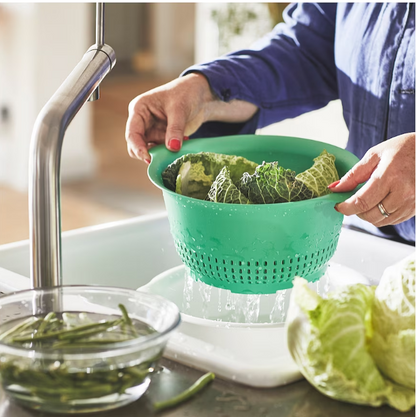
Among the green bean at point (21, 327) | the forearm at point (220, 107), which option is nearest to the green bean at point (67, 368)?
the green bean at point (21, 327)

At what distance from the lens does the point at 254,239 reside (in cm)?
86

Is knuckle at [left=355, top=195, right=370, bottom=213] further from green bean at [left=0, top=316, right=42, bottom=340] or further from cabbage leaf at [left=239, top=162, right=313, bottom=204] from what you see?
green bean at [left=0, top=316, right=42, bottom=340]

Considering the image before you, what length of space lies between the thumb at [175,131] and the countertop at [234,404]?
0.48 m

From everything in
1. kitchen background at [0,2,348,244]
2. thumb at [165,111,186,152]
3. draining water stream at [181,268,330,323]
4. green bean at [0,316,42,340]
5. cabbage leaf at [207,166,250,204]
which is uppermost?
thumb at [165,111,186,152]

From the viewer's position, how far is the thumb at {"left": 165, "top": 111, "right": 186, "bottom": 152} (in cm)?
107

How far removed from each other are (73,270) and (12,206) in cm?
278

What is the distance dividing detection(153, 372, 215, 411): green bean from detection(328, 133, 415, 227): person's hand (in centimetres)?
32

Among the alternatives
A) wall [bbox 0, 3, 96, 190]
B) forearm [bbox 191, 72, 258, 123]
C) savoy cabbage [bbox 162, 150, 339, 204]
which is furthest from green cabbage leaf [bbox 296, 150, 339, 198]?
wall [bbox 0, 3, 96, 190]

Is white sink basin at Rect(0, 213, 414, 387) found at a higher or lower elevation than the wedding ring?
lower

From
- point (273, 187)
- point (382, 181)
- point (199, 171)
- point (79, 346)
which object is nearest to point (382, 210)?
point (382, 181)

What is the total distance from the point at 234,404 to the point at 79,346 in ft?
0.52

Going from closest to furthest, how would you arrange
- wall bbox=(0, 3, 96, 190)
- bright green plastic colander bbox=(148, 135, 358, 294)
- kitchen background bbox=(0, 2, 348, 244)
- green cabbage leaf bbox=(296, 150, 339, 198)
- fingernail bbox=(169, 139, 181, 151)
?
bright green plastic colander bbox=(148, 135, 358, 294), green cabbage leaf bbox=(296, 150, 339, 198), fingernail bbox=(169, 139, 181, 151), kitchen background bbox=(0, 2, 348, 244), wall bbox=(0, 3, 96, 190)

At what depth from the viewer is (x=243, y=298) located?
40.3 inches

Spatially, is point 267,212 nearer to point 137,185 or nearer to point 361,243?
point 361,243
